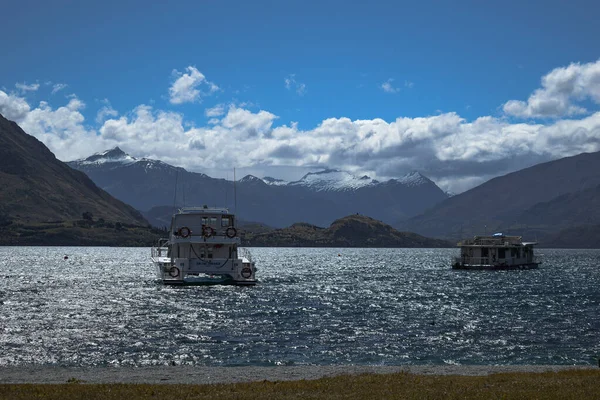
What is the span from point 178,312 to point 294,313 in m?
12.5

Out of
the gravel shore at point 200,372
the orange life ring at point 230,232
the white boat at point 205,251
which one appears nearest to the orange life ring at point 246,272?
the white boat at point 205,251

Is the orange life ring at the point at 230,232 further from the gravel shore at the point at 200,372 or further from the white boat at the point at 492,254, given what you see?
the white boat at the point at 492,254

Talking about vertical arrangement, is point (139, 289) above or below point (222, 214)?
below

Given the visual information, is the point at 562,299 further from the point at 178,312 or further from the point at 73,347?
the point at 73,347

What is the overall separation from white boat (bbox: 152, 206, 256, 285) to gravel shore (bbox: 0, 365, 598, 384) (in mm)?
56073

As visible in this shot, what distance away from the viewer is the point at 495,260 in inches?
6969

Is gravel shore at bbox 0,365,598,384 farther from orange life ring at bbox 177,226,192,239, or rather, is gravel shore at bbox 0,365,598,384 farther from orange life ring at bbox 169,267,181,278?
orange life ring at bbox 177,226,192,239

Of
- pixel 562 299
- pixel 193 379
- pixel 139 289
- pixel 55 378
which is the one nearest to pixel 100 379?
pixel 55 378

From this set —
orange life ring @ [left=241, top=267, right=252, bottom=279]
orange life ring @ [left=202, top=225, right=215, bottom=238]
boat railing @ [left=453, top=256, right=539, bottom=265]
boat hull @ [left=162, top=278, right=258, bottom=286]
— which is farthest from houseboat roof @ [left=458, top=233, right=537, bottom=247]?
orange life ring @ [left=202, top=225, right=215, bottom=238]

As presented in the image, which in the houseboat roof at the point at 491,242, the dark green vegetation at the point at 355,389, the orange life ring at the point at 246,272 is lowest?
the dark green vegetation at the point at 355,389

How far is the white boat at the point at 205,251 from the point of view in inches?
3772

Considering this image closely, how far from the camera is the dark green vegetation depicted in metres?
26.7

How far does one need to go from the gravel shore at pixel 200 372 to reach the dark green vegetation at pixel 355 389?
301 centimetres

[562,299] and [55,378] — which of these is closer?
[55,378]
